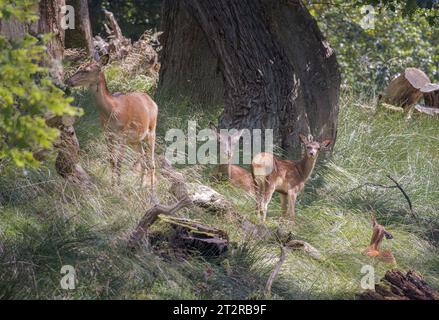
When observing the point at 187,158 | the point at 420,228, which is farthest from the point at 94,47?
the point at 420,228

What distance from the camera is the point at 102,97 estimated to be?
32.6 ft

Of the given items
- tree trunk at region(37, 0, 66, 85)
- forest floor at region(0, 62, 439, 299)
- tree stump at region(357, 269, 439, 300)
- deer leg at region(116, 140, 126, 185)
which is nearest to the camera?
forest floor at region(0, 62, 439, 299)

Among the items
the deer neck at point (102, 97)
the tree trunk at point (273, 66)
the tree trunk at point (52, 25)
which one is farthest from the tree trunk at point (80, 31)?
the tree trunk at point (52, 25)

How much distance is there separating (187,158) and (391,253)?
2848 millimetres

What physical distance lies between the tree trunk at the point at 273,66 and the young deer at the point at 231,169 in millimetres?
658

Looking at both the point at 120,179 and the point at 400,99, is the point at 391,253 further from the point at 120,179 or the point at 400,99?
the point at 400,99

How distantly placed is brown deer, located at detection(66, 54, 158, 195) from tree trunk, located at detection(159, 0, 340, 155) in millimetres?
1094

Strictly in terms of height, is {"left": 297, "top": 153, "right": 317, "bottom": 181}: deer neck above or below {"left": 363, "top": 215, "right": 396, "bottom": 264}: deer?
above

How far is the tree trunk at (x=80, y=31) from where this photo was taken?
13398 millimetres

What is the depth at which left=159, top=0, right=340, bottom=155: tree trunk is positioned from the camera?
1102cm

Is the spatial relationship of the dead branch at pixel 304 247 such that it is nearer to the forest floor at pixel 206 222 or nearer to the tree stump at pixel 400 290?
the forest floor at pixel 206 222

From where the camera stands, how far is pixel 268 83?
11.1 metres

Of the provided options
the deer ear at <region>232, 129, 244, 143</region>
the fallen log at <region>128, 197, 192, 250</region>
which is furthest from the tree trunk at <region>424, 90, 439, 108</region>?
the fallen log at <region>128, 197, 192, 250</region>

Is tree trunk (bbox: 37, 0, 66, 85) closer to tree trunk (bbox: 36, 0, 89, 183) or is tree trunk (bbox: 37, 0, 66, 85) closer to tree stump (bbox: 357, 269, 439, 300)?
tree trunk (bbox: 36, 0, 89, 183)
